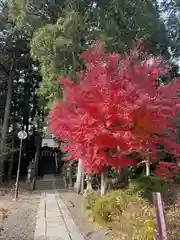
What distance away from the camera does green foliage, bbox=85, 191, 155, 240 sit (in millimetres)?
5781

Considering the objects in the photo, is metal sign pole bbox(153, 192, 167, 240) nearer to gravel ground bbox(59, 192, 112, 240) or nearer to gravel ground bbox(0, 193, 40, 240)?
gravel ground bbox(59, 192, 112, 240)

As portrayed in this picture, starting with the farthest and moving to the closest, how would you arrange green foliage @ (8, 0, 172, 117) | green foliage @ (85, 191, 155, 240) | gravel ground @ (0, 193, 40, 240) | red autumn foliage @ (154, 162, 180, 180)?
green foliage @ (8, 0, 172, 117) < red autumn foliage @ (154, 162, 180, 180) < gravel ground @ (0, 193, 40, 240) < green foliage @ (85, 191, 155, 240)

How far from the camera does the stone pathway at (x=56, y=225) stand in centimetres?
722

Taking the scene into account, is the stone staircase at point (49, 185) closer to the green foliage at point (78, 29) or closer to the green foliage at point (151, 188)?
the green foliage at point (78, 29)

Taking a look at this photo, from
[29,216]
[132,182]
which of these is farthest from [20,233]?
[132,182]

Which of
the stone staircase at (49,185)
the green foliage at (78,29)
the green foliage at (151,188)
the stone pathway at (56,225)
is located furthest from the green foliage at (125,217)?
the stone staircase at (49,185)

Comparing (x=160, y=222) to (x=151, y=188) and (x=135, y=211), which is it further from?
(x=151, y=188)

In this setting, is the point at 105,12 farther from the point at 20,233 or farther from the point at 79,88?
the point at 20,233

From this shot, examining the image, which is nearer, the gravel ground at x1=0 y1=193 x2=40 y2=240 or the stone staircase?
the gravel ground at x1=0 y1=193 x2=40 y2=240

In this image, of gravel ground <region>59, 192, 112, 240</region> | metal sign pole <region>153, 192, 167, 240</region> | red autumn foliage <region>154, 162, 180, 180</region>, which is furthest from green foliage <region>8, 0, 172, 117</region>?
metal sign pole <region>153, 192, 167, 240</region>

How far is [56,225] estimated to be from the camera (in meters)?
8.47

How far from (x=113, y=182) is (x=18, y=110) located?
18.5 meters

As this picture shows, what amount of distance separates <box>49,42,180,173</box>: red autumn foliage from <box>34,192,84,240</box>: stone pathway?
63.7 inches

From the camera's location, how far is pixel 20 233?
7.70m
